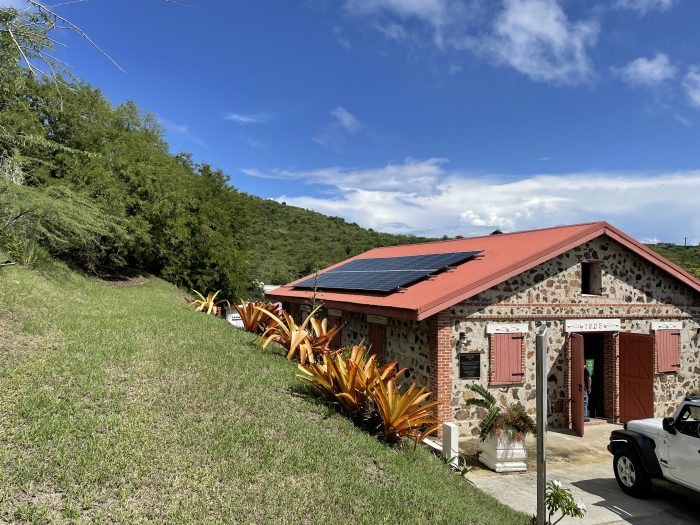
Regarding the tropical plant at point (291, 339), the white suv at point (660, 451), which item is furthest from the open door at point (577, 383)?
the tropical plant at point (291, 339)

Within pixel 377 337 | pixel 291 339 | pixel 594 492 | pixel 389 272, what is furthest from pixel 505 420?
pixel 389 272

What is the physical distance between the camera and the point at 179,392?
6.95 m

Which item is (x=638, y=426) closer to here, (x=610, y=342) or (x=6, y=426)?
(x=610, y=342)

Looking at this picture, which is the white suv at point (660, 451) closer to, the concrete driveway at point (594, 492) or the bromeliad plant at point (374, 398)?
the concrete driveway at point (594, 492)

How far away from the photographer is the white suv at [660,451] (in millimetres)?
7645

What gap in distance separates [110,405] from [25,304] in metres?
5.78

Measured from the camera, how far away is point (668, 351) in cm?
1419

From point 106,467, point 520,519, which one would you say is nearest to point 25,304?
point 106,467

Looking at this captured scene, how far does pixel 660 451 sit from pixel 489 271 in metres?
5.27

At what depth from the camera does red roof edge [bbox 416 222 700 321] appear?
445 inches

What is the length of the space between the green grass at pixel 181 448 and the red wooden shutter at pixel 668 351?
9571 millimetres

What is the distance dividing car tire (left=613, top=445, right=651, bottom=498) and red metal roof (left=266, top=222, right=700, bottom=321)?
439 cm

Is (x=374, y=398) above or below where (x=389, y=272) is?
below

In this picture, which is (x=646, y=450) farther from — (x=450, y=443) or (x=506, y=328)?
(x=506, y=328)
